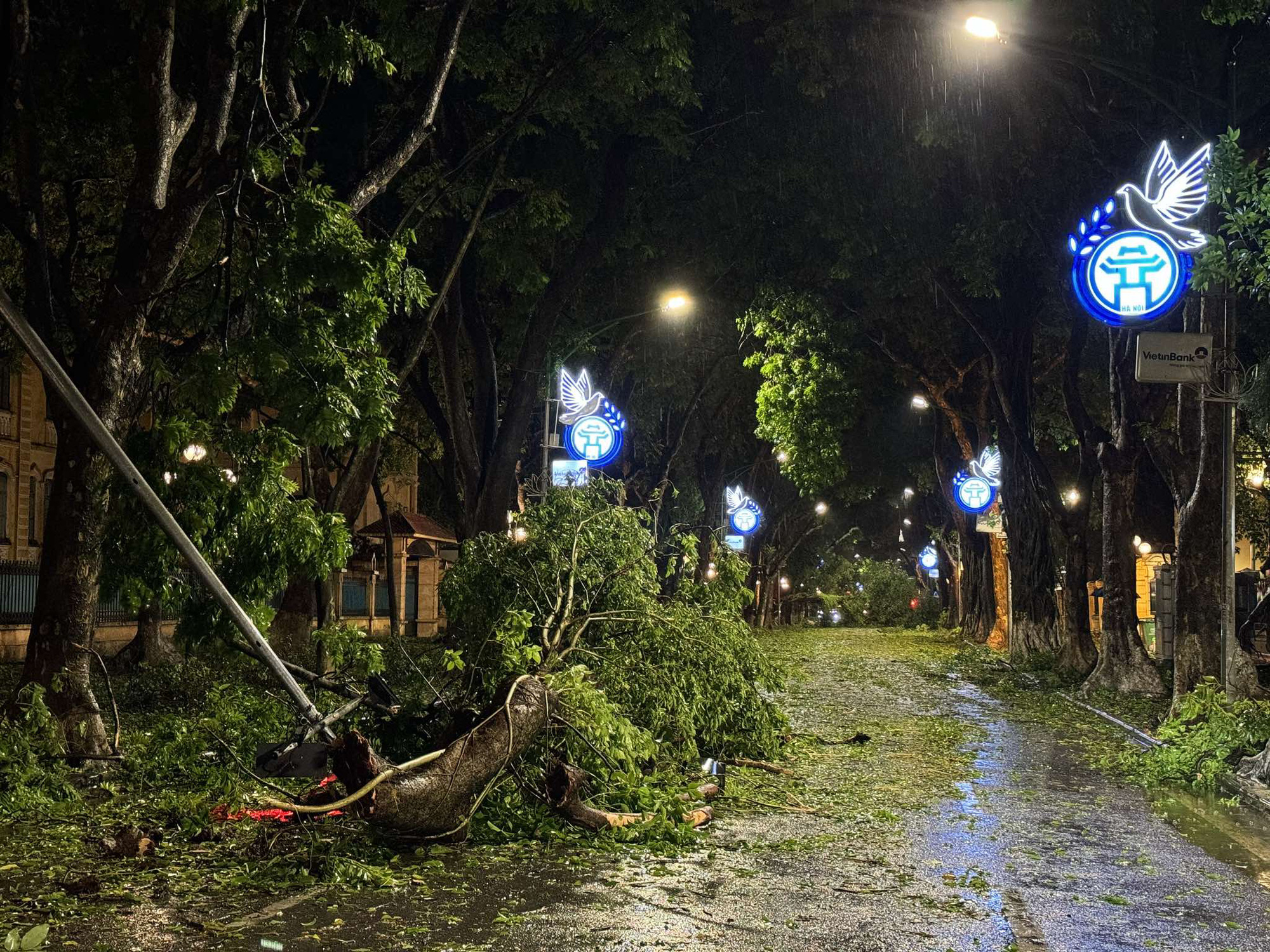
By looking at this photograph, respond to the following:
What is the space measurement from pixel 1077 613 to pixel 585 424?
446 inches

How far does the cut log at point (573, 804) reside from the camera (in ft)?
32.4

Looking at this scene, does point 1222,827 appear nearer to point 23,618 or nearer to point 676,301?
point 676,301

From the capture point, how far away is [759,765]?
13.7 m

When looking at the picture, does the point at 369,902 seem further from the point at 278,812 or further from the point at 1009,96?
the point at 1009,96

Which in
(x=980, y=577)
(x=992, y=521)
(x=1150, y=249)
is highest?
(x=1150, y=249)

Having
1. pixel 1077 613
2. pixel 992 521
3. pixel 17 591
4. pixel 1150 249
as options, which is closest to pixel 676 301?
pixel 1150 249

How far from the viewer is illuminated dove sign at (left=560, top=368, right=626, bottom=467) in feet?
93.6

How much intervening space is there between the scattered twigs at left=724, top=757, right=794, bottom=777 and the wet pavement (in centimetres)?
26

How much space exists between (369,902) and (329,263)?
229 inches

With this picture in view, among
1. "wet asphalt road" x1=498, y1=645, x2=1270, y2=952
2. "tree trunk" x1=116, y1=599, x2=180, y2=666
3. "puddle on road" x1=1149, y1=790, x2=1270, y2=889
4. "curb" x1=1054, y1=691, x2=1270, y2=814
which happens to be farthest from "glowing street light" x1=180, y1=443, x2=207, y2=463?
"tree trunk" x1=116, y1=599, x2=180, y2=666

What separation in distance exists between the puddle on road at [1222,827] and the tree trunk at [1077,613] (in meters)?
15.8

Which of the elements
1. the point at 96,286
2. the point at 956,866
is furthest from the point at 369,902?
the point at 96,286

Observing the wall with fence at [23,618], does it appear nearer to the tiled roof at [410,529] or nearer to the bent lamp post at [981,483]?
the tiled roof at [410,529]

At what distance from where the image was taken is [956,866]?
896 centimetres
